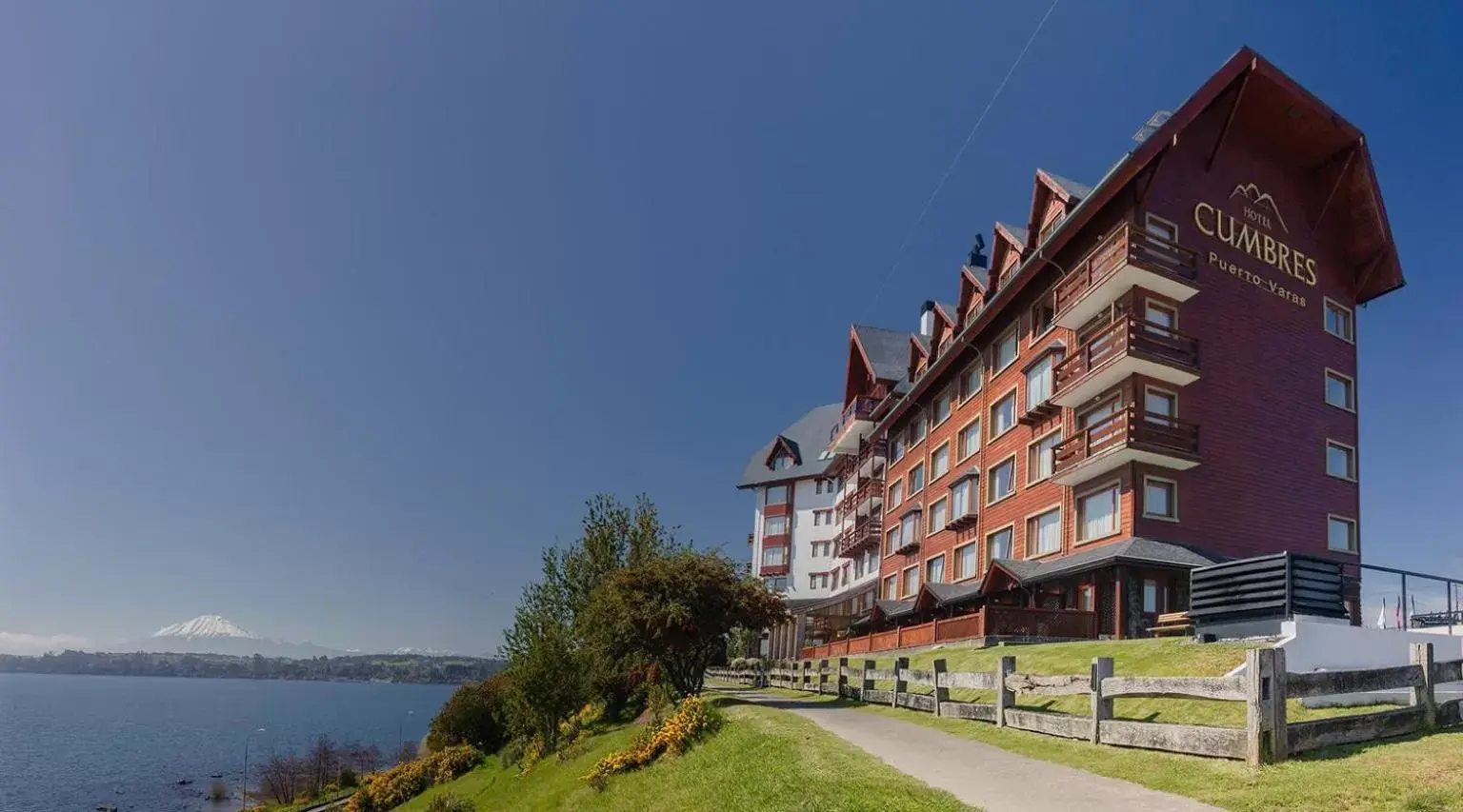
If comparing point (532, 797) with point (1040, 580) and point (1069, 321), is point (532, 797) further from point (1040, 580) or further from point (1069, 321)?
point (1069, 321)

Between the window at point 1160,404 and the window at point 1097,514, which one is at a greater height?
the window at point 1160,404

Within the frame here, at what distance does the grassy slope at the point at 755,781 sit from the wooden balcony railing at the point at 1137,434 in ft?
50.4

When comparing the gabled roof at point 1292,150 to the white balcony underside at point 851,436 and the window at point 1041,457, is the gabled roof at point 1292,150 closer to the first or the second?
the window at point 1041,457

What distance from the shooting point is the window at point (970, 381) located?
42.8 m

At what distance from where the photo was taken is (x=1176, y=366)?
1189 inches

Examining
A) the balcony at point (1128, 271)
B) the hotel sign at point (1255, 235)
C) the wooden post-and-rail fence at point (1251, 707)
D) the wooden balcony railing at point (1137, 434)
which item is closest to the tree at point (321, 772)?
the wooden balcony railing at point (1137, 434)

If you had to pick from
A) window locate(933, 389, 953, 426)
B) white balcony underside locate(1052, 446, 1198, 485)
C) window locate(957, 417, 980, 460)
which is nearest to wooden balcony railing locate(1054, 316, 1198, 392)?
white balcony underside locate(1052, 446, 1198, 485)

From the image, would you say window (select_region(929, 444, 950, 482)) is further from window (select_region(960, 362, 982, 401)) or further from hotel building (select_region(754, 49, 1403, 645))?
A: hotel building (select_region(754, 49, 1403, 645))

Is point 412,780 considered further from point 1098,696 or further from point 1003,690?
point 1098,696

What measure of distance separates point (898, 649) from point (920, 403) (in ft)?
56.9

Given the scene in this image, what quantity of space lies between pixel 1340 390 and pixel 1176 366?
9.75 m

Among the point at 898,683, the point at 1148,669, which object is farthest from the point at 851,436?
the point at 1148,669

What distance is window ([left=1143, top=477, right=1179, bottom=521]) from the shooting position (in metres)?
30.2

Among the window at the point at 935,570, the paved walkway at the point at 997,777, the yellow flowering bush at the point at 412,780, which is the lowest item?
the yellow flowering bush at the point at 412,780
